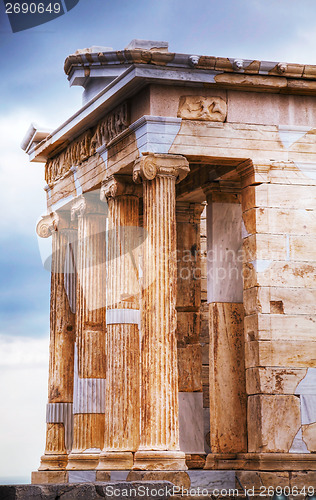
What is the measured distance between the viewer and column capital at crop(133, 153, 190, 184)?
1894 cm

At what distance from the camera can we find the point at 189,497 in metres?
16.2

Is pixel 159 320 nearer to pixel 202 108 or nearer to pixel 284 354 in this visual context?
pixel 284 354

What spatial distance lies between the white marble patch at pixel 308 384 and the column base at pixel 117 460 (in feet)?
11.5

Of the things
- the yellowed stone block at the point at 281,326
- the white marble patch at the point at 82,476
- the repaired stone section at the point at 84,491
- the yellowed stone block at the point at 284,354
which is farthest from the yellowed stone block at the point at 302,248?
the repaired stone section at the point at 84,491

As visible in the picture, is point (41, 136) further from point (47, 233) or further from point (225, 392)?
point (225, 392)

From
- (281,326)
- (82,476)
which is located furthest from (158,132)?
(82,476)

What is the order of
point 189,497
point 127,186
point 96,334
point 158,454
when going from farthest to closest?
point 96,334
point 127,186
point 158,454
point 189,497

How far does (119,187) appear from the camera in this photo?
20.8m

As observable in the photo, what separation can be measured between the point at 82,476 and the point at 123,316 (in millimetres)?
3577

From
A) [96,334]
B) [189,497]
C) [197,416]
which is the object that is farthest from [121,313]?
[189,497]

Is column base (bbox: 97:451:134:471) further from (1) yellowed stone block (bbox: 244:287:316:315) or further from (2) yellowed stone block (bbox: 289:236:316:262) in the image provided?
(2) yellowed stone block (bbox: 289:236:316:262)

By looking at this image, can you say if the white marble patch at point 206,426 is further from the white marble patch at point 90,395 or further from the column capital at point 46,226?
the column capital at point 46,226

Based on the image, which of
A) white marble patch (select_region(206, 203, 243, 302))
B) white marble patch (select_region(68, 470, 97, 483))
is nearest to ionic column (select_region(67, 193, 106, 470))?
white marble patch (select_region(68, 470, 97, 483))

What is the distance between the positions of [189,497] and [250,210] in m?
5.99
